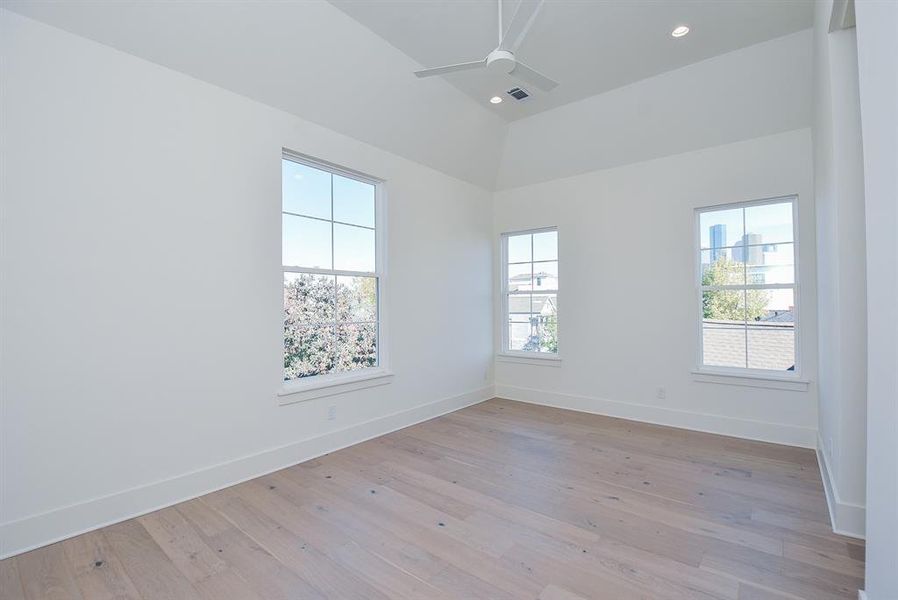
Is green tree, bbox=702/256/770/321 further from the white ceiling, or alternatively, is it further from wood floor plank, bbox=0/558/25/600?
wood floor plank, bbox=0/558/25/600

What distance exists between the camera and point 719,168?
4227 mm

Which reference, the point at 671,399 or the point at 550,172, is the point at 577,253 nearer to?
the point at 550,172

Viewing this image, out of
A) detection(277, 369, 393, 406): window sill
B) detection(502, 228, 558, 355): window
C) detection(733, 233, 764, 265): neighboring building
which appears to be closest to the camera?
detection(277, 369, 393, 406): window sill

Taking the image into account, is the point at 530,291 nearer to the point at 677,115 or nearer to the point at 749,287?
the point at 749,287

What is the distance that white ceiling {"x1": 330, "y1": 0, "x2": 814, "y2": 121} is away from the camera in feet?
10.2

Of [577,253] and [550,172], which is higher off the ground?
[550,172]

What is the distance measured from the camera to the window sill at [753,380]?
→ 12.6ft

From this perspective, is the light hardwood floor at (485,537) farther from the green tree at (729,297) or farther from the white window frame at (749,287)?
the green tree at (729,297)

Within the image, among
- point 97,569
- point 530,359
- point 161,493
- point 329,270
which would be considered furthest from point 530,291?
point 97,569

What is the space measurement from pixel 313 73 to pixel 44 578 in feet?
11.5

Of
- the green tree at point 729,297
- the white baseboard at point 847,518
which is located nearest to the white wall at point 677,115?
the green tree at point 729,297

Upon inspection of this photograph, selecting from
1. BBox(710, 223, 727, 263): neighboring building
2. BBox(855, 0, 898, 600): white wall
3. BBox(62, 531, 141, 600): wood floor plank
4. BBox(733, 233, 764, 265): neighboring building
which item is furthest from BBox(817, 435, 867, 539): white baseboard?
BBox(62, 531, 141, 600): wood floor plank

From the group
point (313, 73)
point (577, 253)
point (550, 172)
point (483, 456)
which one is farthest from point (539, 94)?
point (483, 456)

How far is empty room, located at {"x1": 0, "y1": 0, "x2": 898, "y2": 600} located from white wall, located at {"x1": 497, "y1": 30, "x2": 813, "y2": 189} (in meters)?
0.03
